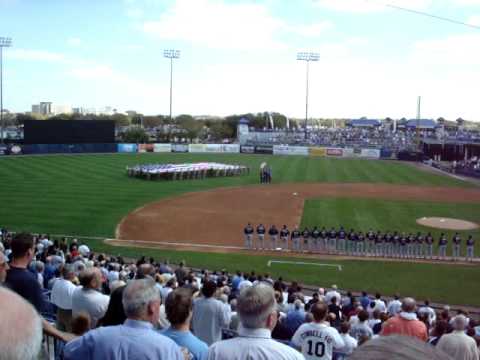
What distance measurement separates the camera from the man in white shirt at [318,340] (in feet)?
21.9

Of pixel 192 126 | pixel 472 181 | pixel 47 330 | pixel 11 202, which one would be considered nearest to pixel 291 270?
pixel 47 330

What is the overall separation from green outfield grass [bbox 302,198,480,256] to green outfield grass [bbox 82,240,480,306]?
15.5 feet

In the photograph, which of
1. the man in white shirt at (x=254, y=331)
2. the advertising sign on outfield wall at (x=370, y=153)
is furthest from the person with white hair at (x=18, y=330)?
the advertising sign on outfield wall at (x=370, y=153)

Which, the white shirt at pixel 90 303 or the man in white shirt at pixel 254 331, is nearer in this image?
the man in white shirt at pixel 254 331

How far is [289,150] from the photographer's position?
71.4 metres

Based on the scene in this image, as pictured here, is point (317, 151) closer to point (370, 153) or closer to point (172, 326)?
point (370, 153)

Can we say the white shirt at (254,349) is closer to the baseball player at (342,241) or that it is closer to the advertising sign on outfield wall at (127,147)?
the baseball player at (342,241)

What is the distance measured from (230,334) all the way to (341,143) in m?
72.1

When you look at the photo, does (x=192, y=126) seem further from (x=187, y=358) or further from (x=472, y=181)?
(x=187, y=358)

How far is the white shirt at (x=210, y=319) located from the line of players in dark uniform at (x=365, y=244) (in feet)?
55.1

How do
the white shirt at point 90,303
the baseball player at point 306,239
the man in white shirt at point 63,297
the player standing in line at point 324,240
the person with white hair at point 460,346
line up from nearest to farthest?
the person with white hair at point 460,346 → the white shirt at point 90,303 → the man in white shirt at point 63,297 → the baseball player at point 306,239 → the player standing in line at point 324,240

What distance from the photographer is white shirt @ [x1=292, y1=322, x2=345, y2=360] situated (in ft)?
21.9

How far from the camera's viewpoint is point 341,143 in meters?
77.9

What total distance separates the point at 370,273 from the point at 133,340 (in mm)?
17845
